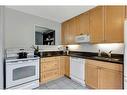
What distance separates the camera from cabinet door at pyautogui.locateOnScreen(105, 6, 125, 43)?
224 cm

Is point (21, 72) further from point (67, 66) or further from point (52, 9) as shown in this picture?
point (52, 9)

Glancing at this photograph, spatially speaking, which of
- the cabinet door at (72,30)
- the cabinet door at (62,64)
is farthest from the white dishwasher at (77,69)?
the cabinet door at (72,30)

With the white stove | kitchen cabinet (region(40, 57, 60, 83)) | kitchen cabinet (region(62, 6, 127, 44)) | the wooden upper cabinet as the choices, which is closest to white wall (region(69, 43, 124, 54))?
kitchen cabinet (region(62, 6, 127, 44))

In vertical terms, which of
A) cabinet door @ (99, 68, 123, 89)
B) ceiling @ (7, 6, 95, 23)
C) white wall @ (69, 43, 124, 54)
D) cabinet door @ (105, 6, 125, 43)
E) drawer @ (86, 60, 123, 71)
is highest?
ceiling @ (7, 6, 95, 23)

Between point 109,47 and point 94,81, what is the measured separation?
1.02 meters

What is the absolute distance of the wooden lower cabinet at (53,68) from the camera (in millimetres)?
3172

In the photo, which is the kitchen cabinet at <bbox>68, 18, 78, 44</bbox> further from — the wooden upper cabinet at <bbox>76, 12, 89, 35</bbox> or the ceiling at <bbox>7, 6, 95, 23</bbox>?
the ceiling at <bbox>7, 6, 95, 23</bbox>

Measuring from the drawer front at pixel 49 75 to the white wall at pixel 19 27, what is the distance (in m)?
1.07

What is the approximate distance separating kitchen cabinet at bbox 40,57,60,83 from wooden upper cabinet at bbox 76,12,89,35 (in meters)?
1.21

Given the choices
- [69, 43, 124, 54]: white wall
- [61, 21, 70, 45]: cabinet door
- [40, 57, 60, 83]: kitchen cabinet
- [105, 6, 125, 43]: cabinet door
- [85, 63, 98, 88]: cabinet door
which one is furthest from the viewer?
[61, 21, 70, 45]: cabinet door

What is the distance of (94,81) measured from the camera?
2588mm
